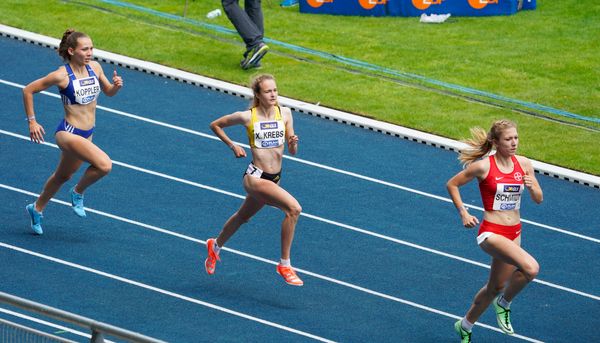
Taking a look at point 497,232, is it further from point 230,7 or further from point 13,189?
point 230,7

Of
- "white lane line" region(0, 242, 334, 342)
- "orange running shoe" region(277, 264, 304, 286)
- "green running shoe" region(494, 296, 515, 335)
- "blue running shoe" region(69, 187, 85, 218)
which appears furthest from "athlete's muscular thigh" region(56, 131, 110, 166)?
"green running shoe" region(494, 296, 515, 335)

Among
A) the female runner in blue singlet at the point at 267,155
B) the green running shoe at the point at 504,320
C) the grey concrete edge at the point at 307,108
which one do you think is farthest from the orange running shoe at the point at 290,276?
the grey concrete edge at the point at 307,108

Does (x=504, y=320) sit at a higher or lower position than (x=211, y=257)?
higher

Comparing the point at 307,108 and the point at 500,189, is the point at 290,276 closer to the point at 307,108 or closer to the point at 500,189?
the point at 500,189

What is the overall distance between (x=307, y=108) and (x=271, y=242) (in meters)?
4.24

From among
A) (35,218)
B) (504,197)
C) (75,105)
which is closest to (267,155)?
(75,105)

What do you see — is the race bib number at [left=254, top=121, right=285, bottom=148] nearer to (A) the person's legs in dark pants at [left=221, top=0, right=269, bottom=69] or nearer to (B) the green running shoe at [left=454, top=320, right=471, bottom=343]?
(B) the green running shoe at [left=454, top=320, right=471, bottom=343]

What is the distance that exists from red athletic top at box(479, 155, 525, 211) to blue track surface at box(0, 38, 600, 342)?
1272 mm

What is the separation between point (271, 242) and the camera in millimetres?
12578

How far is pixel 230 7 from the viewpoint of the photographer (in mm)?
17234

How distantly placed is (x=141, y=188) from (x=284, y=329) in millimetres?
3658

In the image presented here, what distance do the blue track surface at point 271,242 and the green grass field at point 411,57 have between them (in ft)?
3.23

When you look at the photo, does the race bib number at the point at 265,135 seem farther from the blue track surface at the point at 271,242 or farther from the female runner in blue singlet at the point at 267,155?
the blue track surface at the point at 271,242

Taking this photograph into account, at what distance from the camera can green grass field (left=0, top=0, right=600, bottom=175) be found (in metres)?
Result: 16.5
